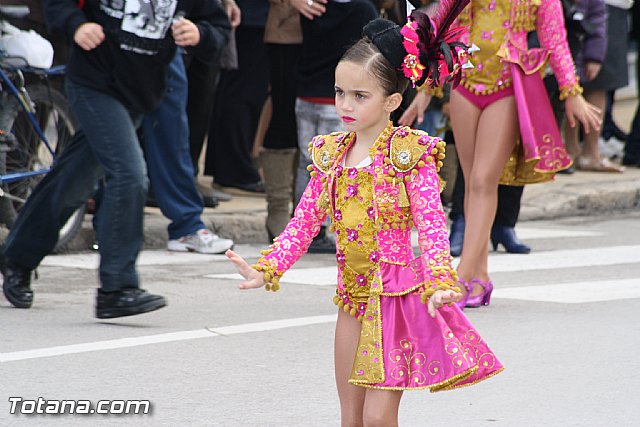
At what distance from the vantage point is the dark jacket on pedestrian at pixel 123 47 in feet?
20.1

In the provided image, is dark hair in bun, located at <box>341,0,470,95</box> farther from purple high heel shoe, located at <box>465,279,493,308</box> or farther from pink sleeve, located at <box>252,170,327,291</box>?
purple high heel shoe, located at <box>465,279,493,308</box>

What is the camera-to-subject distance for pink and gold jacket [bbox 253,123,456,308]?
157 inches

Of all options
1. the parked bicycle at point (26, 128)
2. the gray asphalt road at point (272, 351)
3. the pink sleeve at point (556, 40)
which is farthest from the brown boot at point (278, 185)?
the pink sleeve at point (556, 40)

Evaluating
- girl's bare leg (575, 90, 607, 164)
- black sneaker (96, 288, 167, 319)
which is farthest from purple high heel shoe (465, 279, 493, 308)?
girl's bare leg (575, 90, 607, 164)

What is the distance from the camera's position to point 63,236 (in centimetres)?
832

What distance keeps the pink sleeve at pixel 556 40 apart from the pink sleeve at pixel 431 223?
284cm

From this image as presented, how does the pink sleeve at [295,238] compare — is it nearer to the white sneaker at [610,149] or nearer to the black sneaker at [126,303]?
the black sneaker at [126,303]

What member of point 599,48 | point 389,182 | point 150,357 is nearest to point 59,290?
point 150,357

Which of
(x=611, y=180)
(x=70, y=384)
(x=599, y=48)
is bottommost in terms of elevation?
(x=611, y=180)

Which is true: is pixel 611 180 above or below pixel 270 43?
below

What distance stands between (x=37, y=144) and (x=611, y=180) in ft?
18.2

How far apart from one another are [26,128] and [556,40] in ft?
10.4

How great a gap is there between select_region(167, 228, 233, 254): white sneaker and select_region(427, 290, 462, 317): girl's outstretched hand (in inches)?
187

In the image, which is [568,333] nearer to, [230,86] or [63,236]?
[63,236]
